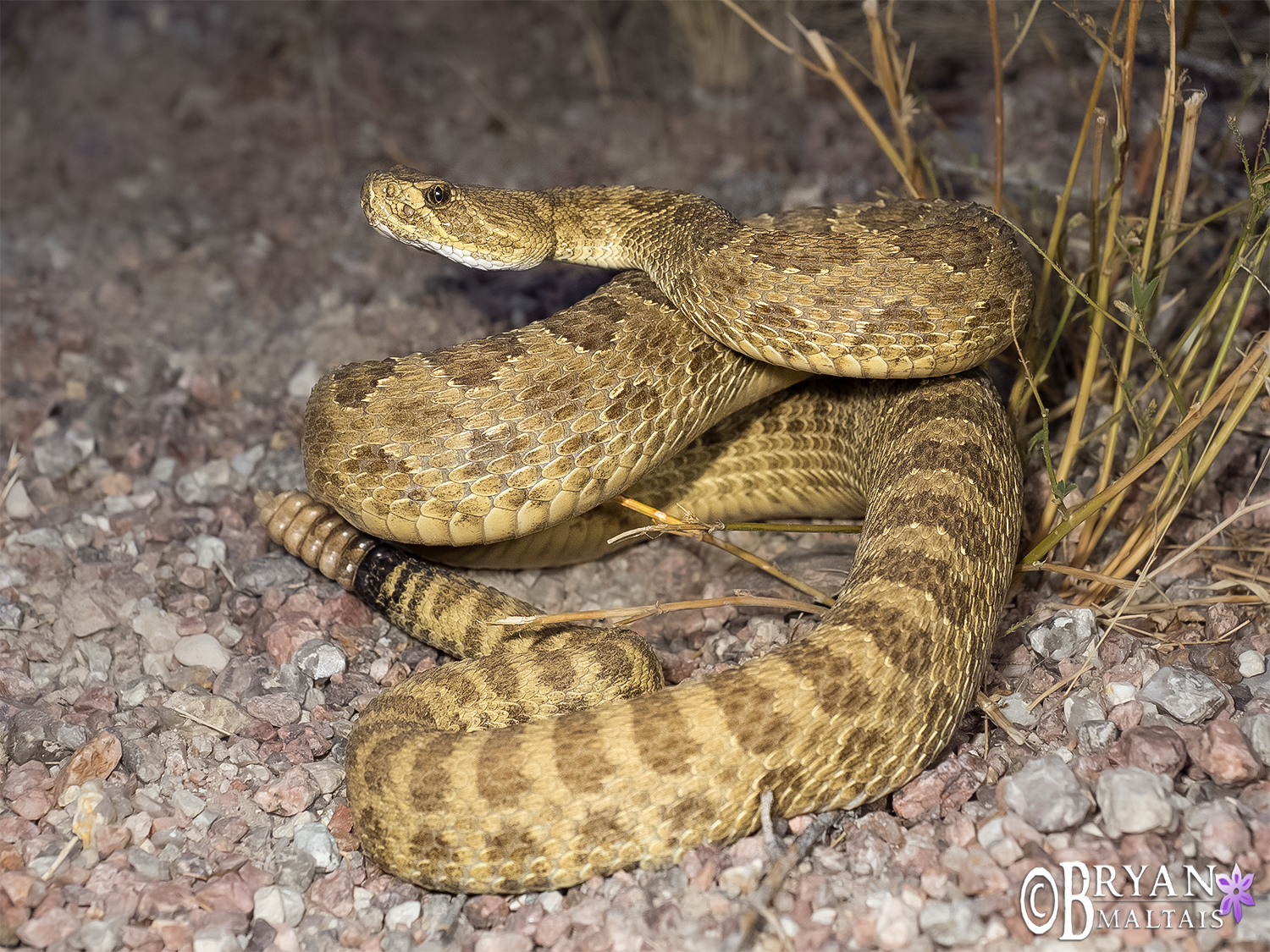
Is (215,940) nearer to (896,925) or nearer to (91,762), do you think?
(91,762)

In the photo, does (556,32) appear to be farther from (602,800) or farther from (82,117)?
(602,800)

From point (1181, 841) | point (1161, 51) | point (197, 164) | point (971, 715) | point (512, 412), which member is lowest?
point (197, 164)

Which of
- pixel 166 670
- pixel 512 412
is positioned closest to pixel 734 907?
pixel 512 412

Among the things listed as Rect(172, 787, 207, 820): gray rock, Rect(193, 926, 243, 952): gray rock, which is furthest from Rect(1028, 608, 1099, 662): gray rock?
Rect(172, 787, 207, 820): gray rock

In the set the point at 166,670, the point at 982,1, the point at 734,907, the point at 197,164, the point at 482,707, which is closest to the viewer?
the point at 734,907

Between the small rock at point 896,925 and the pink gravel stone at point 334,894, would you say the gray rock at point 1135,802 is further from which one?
the pink gravel stone at point 334,894
